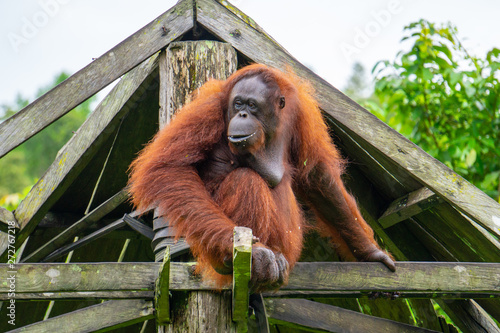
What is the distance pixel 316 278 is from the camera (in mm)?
2604

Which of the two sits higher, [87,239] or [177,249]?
[87,239]

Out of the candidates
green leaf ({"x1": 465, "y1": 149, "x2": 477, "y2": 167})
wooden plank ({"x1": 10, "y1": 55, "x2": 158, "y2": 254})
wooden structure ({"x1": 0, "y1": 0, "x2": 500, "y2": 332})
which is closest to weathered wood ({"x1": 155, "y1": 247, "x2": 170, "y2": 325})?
wooden structure ({"x1": 0, "y1": 0, "x2": 500, "y2": 332})

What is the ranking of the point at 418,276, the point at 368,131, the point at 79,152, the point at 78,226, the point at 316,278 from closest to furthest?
1. the point at 316,278
2. the point at 418,276
3. the point at 368,131
4. the point at 79,152
5. the point at 78,226

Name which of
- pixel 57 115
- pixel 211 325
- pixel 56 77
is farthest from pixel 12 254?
pixel 56 77

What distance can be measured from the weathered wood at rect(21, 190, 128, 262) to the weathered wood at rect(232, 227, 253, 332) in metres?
1.48

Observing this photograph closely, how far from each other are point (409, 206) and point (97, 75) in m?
1.82

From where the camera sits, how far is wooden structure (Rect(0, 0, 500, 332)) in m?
2.41

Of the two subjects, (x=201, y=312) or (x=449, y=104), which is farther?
(x=449, y=104)

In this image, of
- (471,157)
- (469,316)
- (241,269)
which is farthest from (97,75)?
(471,157)

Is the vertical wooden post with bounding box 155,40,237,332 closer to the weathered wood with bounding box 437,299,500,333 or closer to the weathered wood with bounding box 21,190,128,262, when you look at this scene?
the weathered wood with bounding box 21,190,128,262

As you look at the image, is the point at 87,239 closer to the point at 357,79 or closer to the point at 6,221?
the point at 6,221

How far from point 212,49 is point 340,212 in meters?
1.13

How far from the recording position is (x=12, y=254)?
334 cm

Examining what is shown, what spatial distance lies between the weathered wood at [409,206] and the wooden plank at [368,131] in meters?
0.13
